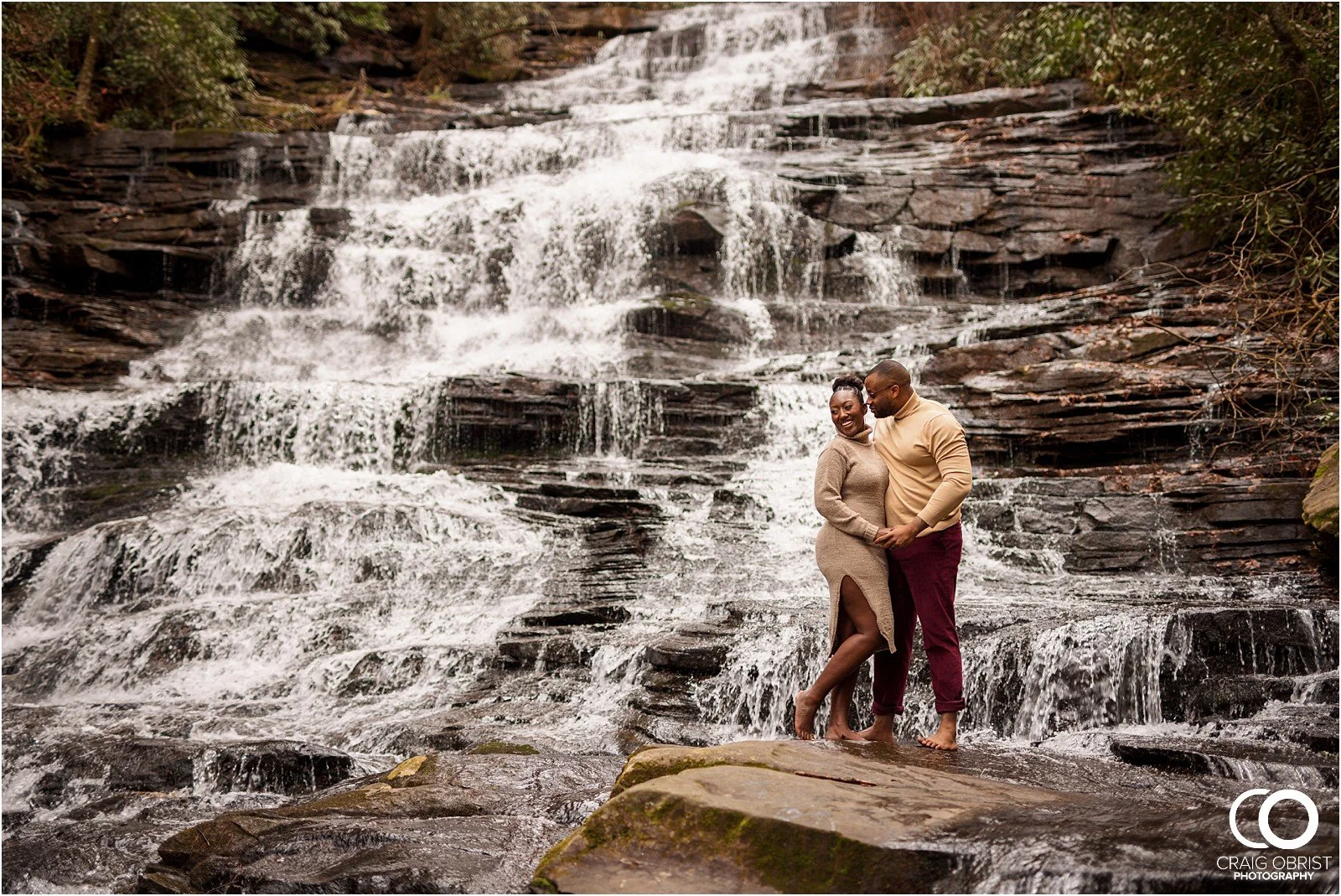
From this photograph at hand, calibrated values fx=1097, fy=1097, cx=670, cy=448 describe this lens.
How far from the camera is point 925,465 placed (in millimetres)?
4652

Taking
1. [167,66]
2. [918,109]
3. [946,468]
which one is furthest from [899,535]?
[167,66]

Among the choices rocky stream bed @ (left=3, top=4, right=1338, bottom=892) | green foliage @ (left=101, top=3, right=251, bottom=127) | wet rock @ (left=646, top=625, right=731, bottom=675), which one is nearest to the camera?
rocky stream bed @ (left=3, top=4, right=1338, bottom=892)

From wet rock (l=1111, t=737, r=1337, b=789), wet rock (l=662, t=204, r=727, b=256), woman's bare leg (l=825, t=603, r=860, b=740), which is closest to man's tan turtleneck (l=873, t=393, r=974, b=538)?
woman's bare leg (l=825, t=603, r=860, b=740)

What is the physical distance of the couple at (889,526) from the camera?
4582mm

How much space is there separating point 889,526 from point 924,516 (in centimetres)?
23

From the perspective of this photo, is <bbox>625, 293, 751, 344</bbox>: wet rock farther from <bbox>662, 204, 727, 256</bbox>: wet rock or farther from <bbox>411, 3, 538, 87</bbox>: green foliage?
<bbox>411, 3, 538, 87</bbox>: green foliage

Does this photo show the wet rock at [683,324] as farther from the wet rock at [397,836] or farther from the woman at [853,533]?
the woman at [853,533]

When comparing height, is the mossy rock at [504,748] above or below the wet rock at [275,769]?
above

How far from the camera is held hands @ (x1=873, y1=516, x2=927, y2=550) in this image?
451 cm

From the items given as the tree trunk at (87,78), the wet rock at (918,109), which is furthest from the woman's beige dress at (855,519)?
the tree trunk at (87,78)

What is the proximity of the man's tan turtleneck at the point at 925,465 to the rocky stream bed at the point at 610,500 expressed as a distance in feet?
3.30

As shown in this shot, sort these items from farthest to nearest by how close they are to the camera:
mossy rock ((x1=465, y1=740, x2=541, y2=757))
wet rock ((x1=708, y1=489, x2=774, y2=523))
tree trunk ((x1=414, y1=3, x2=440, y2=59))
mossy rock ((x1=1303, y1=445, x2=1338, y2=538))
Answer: tree trunk ((x1=414, y1=3, x2=440, y2=59)) < wet rock ((x1=708, y1=489, x2=774, y2=523)) < mossy rock ((x1=1303, y1=445, x2=1338, y2=538)) < mossy rock ((x1=465, y1=740, x2=541, y2=757))

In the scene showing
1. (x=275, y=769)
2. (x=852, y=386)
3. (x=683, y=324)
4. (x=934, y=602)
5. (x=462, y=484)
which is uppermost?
(x=683, y=324)

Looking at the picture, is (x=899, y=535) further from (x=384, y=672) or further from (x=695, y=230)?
(x=695, y=230)
